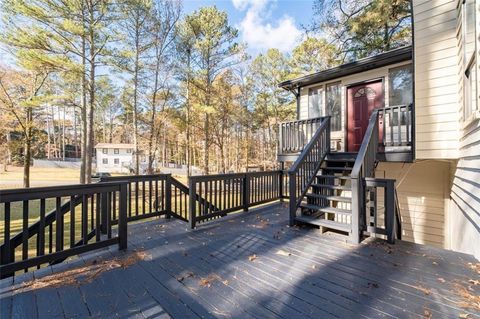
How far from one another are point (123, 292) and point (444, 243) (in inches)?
262

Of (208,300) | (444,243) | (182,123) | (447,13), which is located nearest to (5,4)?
(182,123)

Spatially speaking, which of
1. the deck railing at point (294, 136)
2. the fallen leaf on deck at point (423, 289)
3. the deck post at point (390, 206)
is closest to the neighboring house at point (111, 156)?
the deck railing at point (294, 136)

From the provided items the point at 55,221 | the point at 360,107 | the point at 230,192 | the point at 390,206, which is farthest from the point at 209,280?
the point at 360,107

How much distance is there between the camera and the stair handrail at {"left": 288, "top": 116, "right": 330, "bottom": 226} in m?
4.54

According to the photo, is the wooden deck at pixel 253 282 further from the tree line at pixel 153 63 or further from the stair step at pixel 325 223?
the tree line at pixel 153 63

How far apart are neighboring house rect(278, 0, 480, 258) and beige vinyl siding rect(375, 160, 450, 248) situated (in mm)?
19

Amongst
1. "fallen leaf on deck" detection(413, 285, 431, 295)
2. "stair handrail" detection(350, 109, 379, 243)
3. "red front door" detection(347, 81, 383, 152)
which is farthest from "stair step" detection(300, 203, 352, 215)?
"red front door" detection(347, 81, 383, 152)

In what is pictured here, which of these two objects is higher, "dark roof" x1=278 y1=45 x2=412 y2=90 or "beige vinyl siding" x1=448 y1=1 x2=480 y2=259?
"dark roof" x1=278 y1=45 x2=412 y2=90

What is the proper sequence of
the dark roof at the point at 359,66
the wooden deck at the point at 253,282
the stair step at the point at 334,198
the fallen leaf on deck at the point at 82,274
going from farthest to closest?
the dark roof at the point at 359,66 < the stair step at the point at 334,198 < the fallen leaf on deck at the point at 82,274 < the wooden deck at the point at 253,282

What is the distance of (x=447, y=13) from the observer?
15.2ft

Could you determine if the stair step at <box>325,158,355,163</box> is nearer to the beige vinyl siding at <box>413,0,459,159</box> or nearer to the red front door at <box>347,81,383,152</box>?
the beige vinyl siding at <box>413,0,459,159</box>

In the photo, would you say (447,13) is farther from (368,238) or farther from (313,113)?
(368,238)

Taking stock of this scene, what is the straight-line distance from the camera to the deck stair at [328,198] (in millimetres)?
4203

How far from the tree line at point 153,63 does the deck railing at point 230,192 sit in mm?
8481
